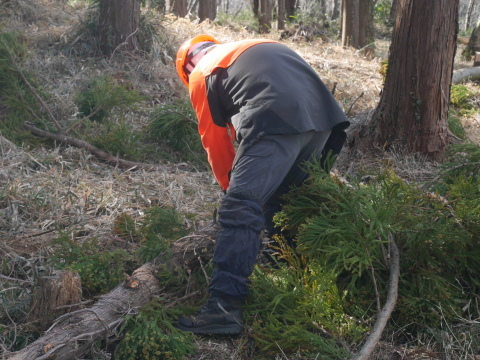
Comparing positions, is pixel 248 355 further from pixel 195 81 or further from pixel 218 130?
pixel 195 81

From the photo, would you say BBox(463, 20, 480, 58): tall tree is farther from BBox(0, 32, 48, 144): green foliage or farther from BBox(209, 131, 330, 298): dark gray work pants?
BBox(209, 131, 330, 298): dark gray work pants

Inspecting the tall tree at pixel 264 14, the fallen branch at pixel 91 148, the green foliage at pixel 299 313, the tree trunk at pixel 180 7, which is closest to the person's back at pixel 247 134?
the green foliage at pixel 299 313

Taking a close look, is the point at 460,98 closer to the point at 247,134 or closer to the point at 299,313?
the point at 247,134

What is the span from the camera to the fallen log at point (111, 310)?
2662 millimetres

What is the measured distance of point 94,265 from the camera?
3363 mm

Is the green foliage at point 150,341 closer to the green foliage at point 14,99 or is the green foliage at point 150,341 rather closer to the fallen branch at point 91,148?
the fallen branch at point 91,148

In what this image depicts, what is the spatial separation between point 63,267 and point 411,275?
2179mm

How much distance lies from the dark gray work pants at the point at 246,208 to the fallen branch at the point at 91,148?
2616mm

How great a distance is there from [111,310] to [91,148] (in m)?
3.11

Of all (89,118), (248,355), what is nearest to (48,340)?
(248,355)

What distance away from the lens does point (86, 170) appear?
5391 millimetres

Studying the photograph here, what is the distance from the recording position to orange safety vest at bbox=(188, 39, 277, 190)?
342cm

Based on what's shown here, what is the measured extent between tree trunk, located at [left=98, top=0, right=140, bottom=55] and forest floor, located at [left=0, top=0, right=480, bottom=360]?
193mm

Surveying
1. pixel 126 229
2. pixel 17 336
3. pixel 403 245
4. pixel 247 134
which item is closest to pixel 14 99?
pixel 126 229
